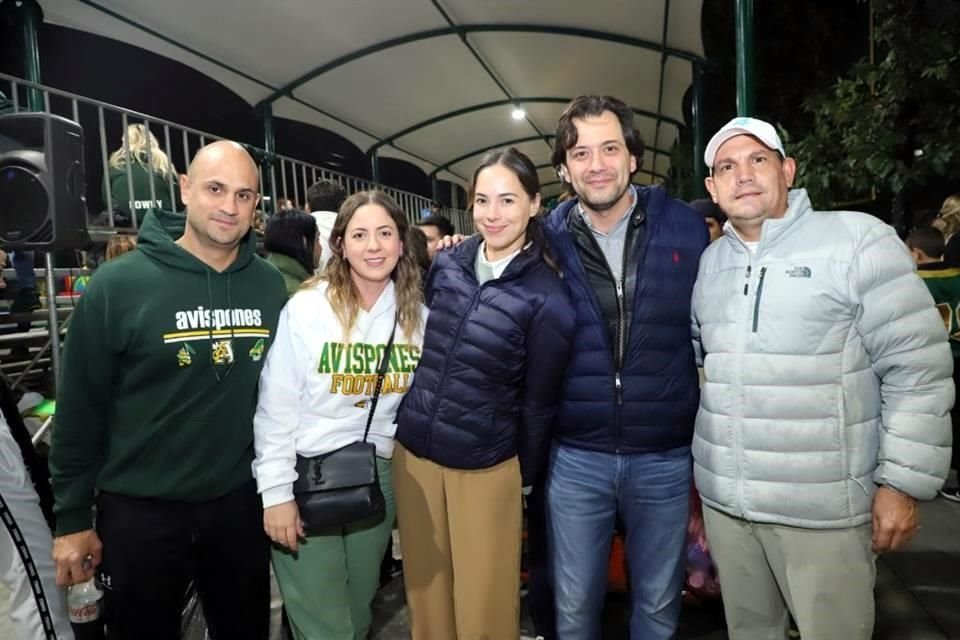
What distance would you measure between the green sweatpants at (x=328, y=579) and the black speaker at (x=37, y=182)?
1330mm

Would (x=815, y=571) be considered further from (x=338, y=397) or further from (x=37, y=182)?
(x=37, y=182)

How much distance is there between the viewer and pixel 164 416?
1971 mm

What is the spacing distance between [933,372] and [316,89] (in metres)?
7.72

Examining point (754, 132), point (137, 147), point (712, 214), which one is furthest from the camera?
point (137, 147)

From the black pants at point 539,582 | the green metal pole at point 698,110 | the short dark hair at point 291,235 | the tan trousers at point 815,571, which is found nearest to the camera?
the tan trousers at point 815,571

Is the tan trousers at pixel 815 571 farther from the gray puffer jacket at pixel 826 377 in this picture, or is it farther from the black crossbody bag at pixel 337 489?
the black crossbody bag at pixel 337 489

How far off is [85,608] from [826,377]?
2.50 metres

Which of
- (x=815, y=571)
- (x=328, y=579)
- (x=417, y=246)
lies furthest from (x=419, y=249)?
(x=815, y=571)

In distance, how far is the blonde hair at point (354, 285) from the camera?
2227 mm

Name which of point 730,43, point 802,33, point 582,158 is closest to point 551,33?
point 730,43

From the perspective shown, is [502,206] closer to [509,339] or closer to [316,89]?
[509,339]

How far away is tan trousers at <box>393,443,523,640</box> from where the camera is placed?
7.20 ft

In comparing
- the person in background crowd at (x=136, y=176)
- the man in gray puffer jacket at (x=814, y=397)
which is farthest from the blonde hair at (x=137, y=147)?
the man in gray puffer jacket at (x=814, y=397)

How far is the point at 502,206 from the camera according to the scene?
7.30ft
